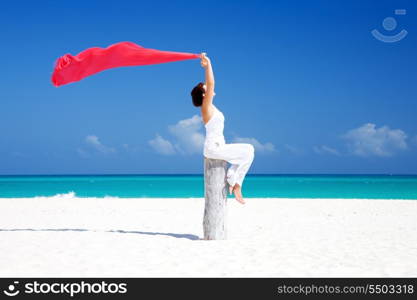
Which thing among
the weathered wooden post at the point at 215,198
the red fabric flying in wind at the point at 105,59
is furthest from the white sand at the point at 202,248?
the red fabric flying in wind at the point at 105,59

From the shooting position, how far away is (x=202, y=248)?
268 inches

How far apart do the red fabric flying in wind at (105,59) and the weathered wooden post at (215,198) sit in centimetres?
176

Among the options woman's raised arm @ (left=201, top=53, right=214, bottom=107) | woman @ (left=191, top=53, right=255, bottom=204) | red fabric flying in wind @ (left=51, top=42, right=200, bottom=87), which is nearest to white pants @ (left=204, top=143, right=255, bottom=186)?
woman @ (left=191, top=53, right=255, bottom=204)

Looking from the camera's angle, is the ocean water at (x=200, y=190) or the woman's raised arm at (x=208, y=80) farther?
the ocean water at (x=200, y=190)

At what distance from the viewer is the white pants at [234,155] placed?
7.39 m

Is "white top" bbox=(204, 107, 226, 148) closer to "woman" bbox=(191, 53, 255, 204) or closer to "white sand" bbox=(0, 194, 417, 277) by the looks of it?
"woman" bbox=(191, 53, 255, 204)

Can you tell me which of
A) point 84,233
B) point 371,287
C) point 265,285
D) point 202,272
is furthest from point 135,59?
point 371,287

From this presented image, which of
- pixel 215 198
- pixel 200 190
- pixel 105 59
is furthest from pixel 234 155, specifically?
pixel 200 190

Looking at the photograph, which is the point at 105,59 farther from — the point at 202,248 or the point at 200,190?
the point at 200,190

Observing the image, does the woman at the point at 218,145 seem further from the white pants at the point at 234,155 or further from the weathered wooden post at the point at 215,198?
the weathered wooden post at the point at 215,198

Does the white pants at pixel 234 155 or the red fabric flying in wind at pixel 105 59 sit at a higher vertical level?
the red fabric flying in wind at pixel 105 59

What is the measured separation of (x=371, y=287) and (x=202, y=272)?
5.85ft

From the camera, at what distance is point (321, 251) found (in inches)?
266

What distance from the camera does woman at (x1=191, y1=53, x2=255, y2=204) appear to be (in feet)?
24.2
